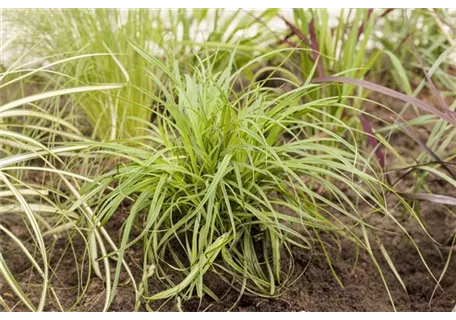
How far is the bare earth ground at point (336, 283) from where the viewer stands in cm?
186

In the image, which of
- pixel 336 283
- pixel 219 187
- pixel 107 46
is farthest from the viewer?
pixel 107 46

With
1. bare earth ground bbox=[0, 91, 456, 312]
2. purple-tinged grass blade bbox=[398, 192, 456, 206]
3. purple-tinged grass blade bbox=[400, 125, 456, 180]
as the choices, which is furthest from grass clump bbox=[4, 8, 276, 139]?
purple-tinged grass blade bbox=[398, 192, 456, 206]

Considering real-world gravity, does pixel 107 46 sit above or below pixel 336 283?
above

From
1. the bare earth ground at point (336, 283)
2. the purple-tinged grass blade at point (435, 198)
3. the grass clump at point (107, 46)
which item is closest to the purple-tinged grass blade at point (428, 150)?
the purple-tinged grass blade at point (435, 198)

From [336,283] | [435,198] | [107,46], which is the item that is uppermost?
[107,46]

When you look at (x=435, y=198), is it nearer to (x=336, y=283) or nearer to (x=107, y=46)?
(x=336, y=283)

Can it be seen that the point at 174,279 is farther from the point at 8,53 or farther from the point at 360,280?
the point at 8,53

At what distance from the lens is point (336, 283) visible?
6.50 feet

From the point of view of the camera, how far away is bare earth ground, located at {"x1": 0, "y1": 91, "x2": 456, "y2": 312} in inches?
73.2

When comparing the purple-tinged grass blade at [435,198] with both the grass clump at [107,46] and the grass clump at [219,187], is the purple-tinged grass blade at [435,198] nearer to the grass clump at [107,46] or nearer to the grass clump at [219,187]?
the grass clump at [219,187]

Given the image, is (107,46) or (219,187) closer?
(219,187)

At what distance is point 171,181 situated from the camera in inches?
70.1

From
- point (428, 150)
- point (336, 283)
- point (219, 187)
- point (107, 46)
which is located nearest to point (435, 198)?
point (428, 150)

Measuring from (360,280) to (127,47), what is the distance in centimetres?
94
